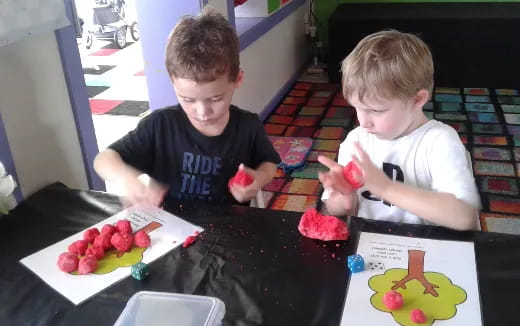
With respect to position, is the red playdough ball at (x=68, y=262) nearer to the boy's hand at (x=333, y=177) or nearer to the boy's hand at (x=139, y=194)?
the boy's hand at (x=139, y=194)

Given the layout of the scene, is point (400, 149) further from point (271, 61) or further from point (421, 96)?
point (271, 61)

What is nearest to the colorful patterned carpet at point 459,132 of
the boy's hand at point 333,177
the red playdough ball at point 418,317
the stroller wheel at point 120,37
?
the boy's hand at point 333,177

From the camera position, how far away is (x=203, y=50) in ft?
3.32

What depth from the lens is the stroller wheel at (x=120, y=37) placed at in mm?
4008

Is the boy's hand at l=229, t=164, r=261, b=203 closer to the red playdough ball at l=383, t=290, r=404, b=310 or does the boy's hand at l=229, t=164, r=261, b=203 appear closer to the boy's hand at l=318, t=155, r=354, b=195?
the boy's hand at l=318, t=155, r=354, b=195

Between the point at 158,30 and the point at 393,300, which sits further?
the point at 158,30

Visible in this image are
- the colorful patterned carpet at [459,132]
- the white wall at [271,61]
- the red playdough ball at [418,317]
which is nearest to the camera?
the red playdough ball at [418,317]

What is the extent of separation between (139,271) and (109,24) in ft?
11.8

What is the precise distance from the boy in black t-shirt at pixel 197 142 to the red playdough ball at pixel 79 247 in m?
0.16

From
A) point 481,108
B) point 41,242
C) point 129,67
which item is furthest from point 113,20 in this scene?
point 41,242

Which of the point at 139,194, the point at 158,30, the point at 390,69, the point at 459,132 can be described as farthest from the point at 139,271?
the point at 459,132

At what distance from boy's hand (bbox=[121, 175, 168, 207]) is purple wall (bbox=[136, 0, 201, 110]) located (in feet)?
3.20

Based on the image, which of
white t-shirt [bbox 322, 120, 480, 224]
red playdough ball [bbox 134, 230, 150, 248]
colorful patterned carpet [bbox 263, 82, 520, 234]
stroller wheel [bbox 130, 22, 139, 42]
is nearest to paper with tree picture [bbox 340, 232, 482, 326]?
white t-shirt [bbox 322, 120, 480, 224]

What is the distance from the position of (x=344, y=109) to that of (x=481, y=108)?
77cm
